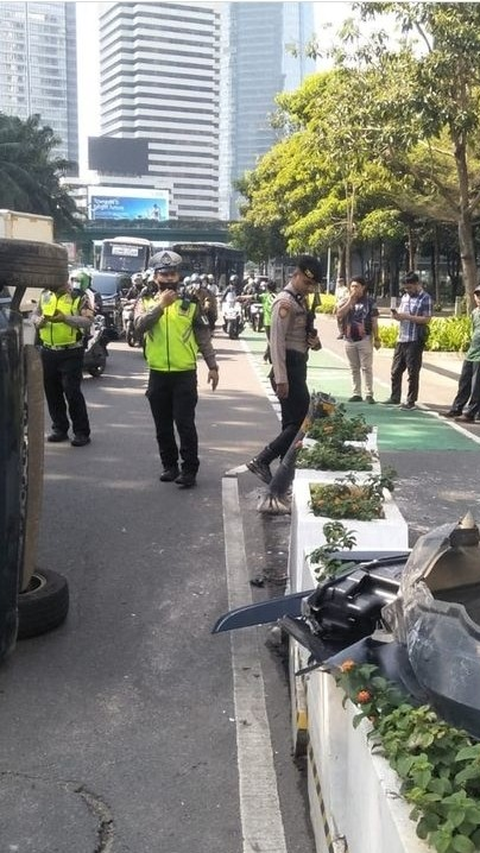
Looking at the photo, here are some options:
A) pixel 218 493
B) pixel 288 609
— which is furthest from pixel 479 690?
pixel 218 493

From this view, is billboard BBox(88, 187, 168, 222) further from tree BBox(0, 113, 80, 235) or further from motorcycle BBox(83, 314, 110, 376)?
motorcycle BBox(83, 314, 110, 376)

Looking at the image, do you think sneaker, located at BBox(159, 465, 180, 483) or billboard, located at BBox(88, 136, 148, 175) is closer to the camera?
sneaker, located at BBox(159, 465, 180, 483)

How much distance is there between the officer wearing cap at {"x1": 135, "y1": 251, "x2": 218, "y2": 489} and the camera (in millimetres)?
7066

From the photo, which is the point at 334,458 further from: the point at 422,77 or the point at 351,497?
the point at 422,77

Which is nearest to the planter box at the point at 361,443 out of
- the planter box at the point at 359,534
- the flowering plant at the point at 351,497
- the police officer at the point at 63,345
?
the flowering plant at the point at 351,497

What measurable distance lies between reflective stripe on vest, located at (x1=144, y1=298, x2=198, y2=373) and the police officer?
1.60m

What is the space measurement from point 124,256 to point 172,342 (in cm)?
2746

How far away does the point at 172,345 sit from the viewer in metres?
7.16

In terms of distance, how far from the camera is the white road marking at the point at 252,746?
3.00 m

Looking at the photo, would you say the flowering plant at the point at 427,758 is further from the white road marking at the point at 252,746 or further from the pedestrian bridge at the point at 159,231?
the pedestrian bridge at the point at 159,231

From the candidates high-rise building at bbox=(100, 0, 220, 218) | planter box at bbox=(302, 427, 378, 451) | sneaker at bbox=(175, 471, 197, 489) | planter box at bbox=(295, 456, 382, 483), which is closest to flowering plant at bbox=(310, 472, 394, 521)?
planter box at bbox=(295, 456, 382, 483)

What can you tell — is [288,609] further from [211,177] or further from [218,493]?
[211,177]

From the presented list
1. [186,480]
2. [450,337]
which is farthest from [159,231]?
[186,480]

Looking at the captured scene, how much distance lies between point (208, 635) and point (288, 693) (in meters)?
0.76
